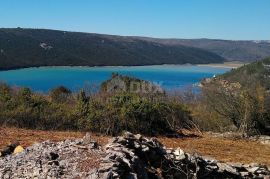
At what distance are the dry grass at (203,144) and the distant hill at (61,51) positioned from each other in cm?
10315

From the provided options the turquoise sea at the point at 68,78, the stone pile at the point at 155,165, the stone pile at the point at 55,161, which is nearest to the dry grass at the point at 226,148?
the stone pile at the point at 155,165

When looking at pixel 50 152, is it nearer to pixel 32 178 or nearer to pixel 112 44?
pixel 32 178

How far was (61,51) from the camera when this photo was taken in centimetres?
14750

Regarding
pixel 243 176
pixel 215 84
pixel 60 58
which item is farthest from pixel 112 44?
pixel 243 176

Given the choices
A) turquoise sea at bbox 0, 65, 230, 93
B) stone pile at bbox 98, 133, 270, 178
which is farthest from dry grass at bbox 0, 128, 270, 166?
turquoise sea at bbox 0, 65, 230, 93

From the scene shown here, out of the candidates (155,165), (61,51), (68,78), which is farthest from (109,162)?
(61,51)

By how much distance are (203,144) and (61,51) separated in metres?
135

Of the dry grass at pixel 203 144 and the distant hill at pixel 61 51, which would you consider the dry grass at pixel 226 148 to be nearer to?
the dry grass at pixel 203 144

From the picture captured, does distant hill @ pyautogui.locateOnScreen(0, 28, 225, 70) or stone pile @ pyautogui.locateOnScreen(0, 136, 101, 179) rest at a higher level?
stone pile @ pyautogui.locateOnScreen(0, 136, 101, 179)

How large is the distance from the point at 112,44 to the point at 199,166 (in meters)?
178

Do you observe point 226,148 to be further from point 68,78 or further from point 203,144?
point 68,78

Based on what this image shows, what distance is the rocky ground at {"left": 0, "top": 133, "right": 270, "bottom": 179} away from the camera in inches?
303

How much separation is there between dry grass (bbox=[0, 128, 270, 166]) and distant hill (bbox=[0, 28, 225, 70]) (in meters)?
103

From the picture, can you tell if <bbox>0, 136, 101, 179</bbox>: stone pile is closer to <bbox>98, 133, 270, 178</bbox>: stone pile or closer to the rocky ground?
the rocky ground
